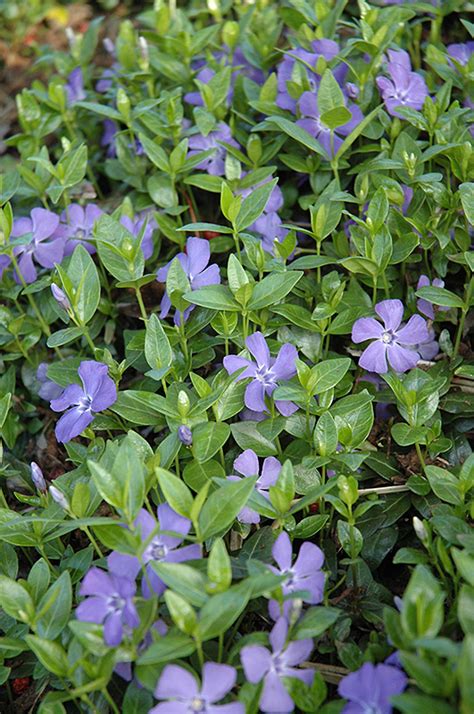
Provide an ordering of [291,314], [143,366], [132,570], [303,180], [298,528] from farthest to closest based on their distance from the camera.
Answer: [303,180] → [143,366] → [291,314] → [298,528] → [132,570]

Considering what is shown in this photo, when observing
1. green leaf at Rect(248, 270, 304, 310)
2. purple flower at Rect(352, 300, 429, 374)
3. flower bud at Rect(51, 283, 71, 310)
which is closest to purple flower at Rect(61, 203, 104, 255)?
Answer: flower bud at Rect(51, 283, 71, 310)

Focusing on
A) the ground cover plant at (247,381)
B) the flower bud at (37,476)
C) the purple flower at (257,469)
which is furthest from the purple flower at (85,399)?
the purple flower at (257,469)

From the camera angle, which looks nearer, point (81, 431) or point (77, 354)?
point (81, 431)

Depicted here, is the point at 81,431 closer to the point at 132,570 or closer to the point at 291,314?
the point at 132,570

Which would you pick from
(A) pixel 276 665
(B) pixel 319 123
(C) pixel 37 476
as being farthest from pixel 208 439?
(B) pixel 319 123

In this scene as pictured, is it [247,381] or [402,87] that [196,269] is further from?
[402,87]

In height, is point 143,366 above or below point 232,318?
below

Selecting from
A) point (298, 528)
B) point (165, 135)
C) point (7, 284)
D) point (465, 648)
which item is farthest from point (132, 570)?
point (165, 135)
